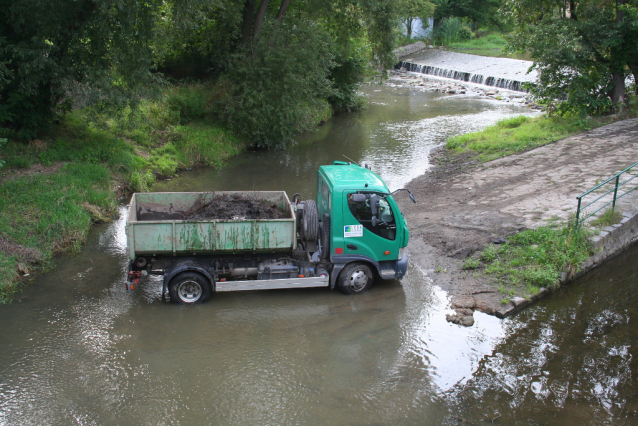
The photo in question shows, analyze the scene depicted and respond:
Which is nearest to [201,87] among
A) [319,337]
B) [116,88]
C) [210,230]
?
[116,88]

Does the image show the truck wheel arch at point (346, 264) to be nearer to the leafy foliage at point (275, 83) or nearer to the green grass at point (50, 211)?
the green grass at point (50, 211)

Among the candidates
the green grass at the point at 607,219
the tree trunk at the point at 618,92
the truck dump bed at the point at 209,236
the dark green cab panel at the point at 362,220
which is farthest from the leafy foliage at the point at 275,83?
the tree trunk at the point at 618,92

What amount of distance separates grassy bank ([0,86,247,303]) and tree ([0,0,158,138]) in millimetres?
936

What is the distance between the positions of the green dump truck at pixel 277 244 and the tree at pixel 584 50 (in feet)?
49.6

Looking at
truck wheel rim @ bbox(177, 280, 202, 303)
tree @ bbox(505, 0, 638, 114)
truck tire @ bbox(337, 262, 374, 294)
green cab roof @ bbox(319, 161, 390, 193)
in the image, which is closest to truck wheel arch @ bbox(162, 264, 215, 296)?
truck wheel rim @ bbox(177, 280, 202, 303)

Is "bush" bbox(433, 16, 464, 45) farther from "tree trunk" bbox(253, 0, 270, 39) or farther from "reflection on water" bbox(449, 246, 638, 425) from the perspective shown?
"reflection on water" bbox(449, 246, 638, 425)

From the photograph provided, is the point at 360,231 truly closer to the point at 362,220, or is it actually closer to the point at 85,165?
the point at 362,220

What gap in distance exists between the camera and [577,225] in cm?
1045

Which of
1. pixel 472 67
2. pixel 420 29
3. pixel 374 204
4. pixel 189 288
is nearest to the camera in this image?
pixel 374 204

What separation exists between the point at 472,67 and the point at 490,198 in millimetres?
32757

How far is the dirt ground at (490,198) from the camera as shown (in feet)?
33.1

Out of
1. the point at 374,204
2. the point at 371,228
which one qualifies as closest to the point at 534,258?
the point at 371,228

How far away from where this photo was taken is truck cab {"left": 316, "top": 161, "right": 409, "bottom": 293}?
8789 mm

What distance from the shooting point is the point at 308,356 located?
24.9ft
